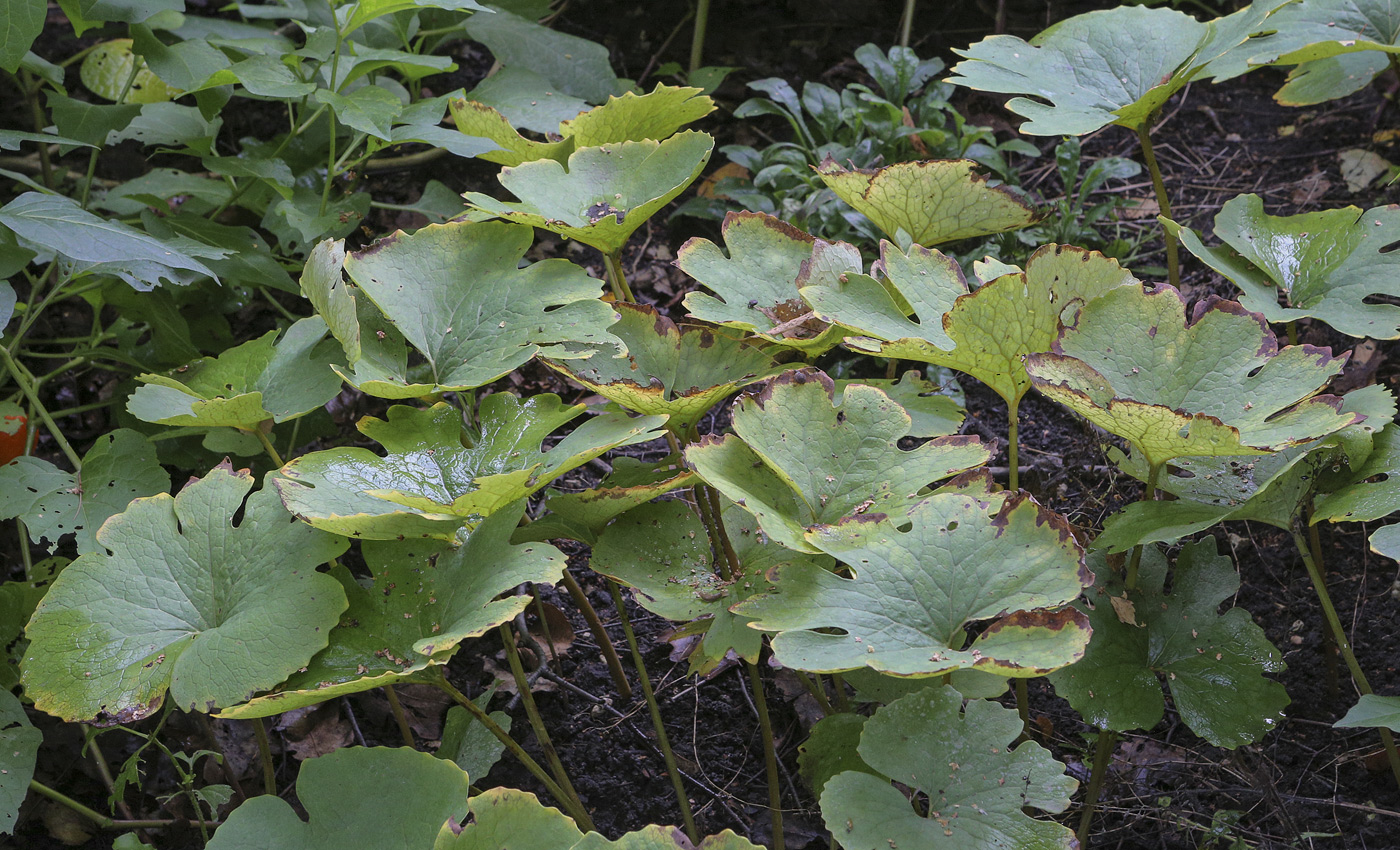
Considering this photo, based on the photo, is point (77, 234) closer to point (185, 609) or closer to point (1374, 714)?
point (185, 609)

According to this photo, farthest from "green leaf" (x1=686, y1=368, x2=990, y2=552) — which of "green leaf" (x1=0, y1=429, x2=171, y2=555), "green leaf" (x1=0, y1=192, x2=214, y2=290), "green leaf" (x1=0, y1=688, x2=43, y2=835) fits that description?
"green leaf" (x1=0, y1=688, x2=43, y2=835)

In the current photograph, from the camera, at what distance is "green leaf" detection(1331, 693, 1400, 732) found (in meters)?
1.18

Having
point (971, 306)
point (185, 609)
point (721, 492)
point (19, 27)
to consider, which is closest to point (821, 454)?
point (721, 492)

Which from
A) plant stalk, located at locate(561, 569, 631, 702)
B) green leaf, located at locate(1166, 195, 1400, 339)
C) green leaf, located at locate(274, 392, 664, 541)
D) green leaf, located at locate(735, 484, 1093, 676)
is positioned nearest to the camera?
green leaf, located at locate(735, 484, 1093, 676)

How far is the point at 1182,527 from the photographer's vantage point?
121 centimetres

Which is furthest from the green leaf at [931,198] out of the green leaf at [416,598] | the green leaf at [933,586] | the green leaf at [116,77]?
the green leaf at [116,77]

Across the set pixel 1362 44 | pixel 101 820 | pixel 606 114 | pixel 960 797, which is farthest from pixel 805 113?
pixel 101 820

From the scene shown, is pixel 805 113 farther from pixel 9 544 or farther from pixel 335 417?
pixel 9 544

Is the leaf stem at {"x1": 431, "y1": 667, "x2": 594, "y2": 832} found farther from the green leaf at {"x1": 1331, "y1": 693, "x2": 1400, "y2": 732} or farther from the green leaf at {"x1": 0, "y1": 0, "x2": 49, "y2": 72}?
the green leaf at {"x1": 0, "y1": 0, "x2": 49, "y2": 72}

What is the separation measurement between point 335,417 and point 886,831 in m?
1.54

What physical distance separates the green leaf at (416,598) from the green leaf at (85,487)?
0.57m

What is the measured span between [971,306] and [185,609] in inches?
43.8

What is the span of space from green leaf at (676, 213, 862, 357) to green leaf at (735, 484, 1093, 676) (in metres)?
0.34

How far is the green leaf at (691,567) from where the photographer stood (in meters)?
1.20
